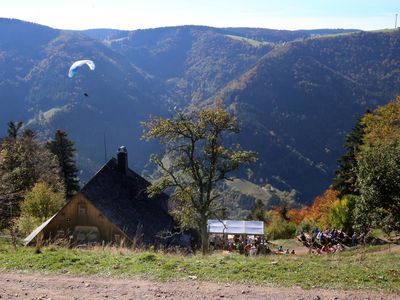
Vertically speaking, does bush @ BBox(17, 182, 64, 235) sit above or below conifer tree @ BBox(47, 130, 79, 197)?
below

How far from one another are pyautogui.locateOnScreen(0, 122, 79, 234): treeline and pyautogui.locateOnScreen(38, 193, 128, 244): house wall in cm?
131

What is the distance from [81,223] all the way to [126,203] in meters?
2.65

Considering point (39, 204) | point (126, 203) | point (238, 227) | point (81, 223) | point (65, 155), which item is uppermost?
point (65, 155)

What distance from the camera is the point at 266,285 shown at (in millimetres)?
8922

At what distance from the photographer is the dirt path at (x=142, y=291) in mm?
8391

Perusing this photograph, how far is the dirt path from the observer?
8391mm

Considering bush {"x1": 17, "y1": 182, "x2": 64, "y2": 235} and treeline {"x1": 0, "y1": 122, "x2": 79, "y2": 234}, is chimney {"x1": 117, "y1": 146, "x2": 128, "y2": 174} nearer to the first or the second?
treeline {"x1": 0, "y1": 122, "x2": 79, "y2": 234}

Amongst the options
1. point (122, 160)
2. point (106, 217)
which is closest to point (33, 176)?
point (122, 160)

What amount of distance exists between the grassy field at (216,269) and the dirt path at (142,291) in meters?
0.30

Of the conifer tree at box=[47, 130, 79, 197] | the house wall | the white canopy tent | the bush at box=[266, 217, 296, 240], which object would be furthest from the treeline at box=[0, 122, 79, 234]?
the bush at box=[266, 217, 296, 240]

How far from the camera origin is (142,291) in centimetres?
876

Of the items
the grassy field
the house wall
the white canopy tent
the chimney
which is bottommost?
A: the white canopy tent

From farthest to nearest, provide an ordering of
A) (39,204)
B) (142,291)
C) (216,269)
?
(39,204) < (216,269) < (142,291)

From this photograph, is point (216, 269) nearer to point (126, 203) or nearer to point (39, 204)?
point (126, 203)
